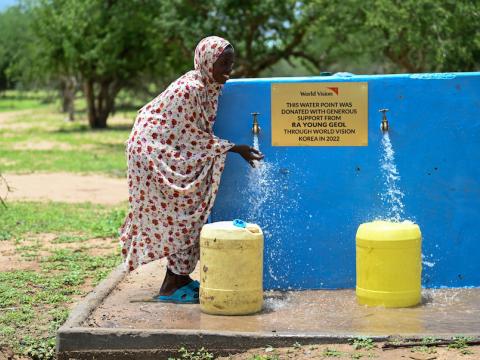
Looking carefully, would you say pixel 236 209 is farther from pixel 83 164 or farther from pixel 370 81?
pixel 83 164

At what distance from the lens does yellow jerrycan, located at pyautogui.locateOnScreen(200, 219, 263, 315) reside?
17.2 ft

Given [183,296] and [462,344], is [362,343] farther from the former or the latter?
[183,296]

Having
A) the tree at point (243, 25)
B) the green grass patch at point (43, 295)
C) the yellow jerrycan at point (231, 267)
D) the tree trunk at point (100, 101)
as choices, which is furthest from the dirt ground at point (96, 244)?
the tree trunk at point (100, 101)

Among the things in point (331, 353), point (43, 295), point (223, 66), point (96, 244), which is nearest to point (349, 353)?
point (331, 353)

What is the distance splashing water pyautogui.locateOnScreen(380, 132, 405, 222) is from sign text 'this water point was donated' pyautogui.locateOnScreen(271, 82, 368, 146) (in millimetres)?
155

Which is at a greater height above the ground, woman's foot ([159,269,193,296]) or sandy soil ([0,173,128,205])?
woman's foot ([159,269,193,296])

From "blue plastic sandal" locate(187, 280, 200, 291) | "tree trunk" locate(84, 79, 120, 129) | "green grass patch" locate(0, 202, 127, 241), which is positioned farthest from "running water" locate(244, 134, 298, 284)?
"tree trunk" locate(84, 79, 120, 129)

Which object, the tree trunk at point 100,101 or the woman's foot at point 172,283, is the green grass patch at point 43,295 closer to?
the woman's foot at point 172,283

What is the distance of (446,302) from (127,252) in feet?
6.89

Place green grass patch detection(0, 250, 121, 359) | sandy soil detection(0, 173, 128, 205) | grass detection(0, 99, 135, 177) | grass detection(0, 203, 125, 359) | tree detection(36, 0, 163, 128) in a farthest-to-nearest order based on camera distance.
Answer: tree detection(36, 0, 163, 128) → grass detection(0, 99, 135, 177) → sandy soil detection(0, 173, 128, 205) → grass detection(0, 203, 125, 359) → green grass patch detection(0, 250, 121, 359)

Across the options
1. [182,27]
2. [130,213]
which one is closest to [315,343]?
[130,213]

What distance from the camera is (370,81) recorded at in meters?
5.78

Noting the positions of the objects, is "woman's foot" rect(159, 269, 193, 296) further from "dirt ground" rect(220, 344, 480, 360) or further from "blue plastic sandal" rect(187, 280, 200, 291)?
"dirt ground" rect(220, 344, 480, 360)

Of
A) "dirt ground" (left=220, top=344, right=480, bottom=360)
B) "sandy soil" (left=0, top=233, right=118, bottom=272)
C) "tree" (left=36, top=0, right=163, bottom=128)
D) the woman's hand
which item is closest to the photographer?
"dirt ground" (left=220, top=344, right=480, bottom=360)
